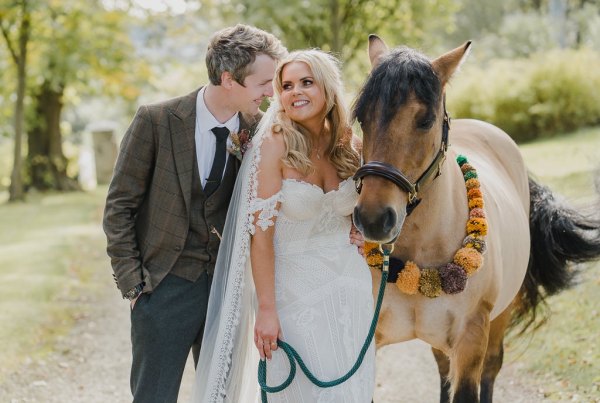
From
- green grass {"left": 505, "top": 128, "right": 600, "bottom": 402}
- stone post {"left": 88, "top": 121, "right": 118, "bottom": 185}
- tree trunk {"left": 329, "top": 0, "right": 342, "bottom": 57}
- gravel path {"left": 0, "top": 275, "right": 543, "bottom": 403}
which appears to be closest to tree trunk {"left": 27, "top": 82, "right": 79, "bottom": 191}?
stone post {"left": 88, "top": 121, "right": 118, "bottom": 185}

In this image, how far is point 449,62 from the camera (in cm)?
304

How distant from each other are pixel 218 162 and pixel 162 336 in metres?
0.83

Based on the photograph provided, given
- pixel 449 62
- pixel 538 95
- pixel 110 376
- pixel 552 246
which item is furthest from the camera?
pixel 538 95

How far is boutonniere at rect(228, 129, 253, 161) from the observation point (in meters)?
3.21

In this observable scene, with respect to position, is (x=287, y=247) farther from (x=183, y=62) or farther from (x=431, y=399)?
(x=183, y=62)

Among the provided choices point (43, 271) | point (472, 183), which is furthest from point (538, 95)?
point (472, 183)

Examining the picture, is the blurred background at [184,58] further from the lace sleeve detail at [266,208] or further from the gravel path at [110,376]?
the lace sleeve detail at [266,208]

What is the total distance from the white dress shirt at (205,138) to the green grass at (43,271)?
3.66 m

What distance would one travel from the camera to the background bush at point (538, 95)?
17.5 metres

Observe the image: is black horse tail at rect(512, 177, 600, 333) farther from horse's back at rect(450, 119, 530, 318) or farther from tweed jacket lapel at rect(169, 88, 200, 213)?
tweed jacket lapel at rect(169, 88, 200, 213)

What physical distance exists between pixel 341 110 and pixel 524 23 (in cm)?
3400

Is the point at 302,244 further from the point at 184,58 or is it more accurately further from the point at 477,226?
the point at 184,58

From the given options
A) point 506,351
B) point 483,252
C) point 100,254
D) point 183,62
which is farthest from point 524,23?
point 483,252

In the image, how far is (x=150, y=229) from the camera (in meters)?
3.19
